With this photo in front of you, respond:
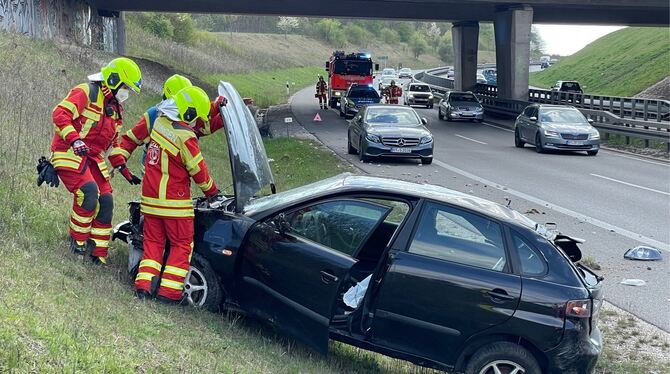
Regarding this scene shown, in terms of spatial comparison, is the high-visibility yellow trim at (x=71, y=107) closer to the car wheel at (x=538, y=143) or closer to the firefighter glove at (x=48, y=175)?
the firefighter glove at (x=48, y=175)

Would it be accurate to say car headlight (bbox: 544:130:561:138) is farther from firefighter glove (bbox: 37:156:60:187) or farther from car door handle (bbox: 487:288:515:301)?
car door handle (bbox: 487:288:515:301)

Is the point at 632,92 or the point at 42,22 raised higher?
the point at 42,22

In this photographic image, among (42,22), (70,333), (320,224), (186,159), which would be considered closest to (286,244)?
(320,224)

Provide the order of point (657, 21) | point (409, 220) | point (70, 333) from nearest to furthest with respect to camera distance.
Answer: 1. point (70, 333)
2. point (409, 220)
3. point (657, 21)

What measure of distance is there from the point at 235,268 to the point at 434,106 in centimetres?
5047

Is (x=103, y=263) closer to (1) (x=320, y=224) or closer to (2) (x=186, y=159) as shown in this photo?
(2) (x=186, y=159)

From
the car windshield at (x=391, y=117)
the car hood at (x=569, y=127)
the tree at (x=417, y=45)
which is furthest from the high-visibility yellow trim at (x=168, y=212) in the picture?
the tree at (x=417, y=45)

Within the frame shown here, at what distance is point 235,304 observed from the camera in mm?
6375

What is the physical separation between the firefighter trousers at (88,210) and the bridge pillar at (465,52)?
4274 cm

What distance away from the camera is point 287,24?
12012 cm

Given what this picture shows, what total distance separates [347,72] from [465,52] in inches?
354

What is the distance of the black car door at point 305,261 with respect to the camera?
19.3ft

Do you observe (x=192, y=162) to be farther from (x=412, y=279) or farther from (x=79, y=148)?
(x=412, y=279)

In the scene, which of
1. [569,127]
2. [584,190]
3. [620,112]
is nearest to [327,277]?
[584,190]
